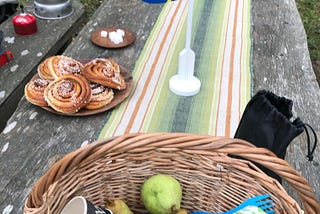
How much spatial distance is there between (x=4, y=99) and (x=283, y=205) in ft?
3.34

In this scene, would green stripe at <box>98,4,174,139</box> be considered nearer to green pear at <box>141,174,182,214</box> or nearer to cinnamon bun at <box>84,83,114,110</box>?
cinnamon bun at <box>84,83,114,110</box>

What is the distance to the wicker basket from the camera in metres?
0.61

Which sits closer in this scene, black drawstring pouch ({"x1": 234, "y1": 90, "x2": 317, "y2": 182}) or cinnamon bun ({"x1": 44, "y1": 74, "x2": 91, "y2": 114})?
black drawstring pouch ({"x1": 234, "y1": 90, "x2": 317, "y2": 182})

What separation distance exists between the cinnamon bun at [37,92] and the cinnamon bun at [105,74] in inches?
4.5

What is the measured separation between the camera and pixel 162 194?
0.72 m

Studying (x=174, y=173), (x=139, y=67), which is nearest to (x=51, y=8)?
(x=139, y=67)

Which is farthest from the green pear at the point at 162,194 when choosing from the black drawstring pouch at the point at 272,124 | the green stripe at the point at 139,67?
the green stripe at the point at 139,67

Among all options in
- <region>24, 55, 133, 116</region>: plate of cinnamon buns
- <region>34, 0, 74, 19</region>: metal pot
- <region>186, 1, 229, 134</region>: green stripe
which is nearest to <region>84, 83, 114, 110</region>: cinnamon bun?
<region>24, 55, 133, 116</region>: plate of cinnamon buns

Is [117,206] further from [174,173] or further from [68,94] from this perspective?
[68,94]

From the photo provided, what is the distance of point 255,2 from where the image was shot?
1786 mm

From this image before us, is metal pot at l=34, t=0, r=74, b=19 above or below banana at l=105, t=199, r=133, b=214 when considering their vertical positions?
below

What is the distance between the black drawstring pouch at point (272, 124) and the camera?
0.73m

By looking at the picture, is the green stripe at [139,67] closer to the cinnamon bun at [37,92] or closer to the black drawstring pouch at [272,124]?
the cinnamon bun at [37,92]

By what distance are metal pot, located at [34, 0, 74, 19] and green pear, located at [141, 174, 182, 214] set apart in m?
1.27
